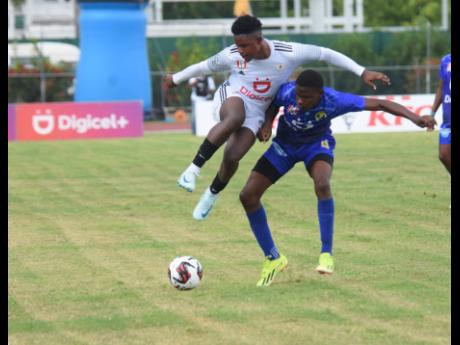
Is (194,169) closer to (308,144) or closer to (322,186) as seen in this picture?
(308,144)

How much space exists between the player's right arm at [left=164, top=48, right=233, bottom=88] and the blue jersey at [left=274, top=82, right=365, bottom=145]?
0.86 metres

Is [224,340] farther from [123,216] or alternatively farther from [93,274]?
[123,216]

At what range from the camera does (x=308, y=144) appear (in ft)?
36.0

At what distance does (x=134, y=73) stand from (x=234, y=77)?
35.8 meters

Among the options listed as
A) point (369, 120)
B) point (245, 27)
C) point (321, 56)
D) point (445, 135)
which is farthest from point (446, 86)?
point (369, 120)

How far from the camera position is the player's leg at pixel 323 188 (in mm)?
10688

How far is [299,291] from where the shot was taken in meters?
10.3

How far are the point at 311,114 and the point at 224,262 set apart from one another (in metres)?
2.28

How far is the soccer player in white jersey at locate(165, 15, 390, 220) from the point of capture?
11422mm

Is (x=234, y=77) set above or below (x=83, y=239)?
above

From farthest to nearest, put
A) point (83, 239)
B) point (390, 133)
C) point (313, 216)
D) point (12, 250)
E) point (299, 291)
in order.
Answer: point (390, 133) → point (313, 216) → point (83, 239) → point (12, 250) → point (299, 291)

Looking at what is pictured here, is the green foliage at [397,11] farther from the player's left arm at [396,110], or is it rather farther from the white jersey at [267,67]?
the player's left arm at [396,110]

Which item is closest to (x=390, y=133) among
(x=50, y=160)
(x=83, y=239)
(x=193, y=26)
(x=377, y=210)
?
(x=50, y=160)

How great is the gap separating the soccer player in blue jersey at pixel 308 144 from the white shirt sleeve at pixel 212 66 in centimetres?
74
